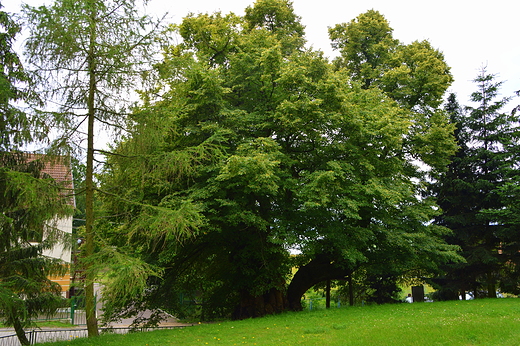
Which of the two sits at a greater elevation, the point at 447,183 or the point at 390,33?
the point at 390,33

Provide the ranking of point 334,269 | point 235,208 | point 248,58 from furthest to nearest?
Result: point 334,269
point 248,58
point 235,208

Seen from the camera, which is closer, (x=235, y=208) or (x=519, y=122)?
(x=235, y=208)

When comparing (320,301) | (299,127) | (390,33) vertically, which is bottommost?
(320,301)

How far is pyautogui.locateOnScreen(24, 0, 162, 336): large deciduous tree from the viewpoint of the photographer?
32.7 feet

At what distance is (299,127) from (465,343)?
869 cm

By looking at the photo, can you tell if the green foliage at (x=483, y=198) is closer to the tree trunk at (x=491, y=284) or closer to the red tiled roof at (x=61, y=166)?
the tree trunk at (x=491, y=284)

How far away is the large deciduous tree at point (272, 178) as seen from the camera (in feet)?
45.6

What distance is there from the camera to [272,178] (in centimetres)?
1391

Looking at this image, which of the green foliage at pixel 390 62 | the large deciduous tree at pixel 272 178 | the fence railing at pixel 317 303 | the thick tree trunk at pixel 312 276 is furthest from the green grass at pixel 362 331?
the fence railing at pixel 317 303

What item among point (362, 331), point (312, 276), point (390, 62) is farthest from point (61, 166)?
point (390, 62)

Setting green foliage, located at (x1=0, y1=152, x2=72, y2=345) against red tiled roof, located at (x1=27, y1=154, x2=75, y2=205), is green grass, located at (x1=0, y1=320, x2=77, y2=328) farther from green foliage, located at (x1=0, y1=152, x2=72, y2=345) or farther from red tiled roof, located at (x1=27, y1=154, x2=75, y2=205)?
red tiled roof, located at (x1=27, y1=154, x2=75, y2=205)

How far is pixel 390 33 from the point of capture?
23094 mm

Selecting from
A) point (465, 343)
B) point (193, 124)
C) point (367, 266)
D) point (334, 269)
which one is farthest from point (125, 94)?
point (367, 266)

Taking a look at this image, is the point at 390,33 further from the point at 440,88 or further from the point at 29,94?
the point at 29,94
